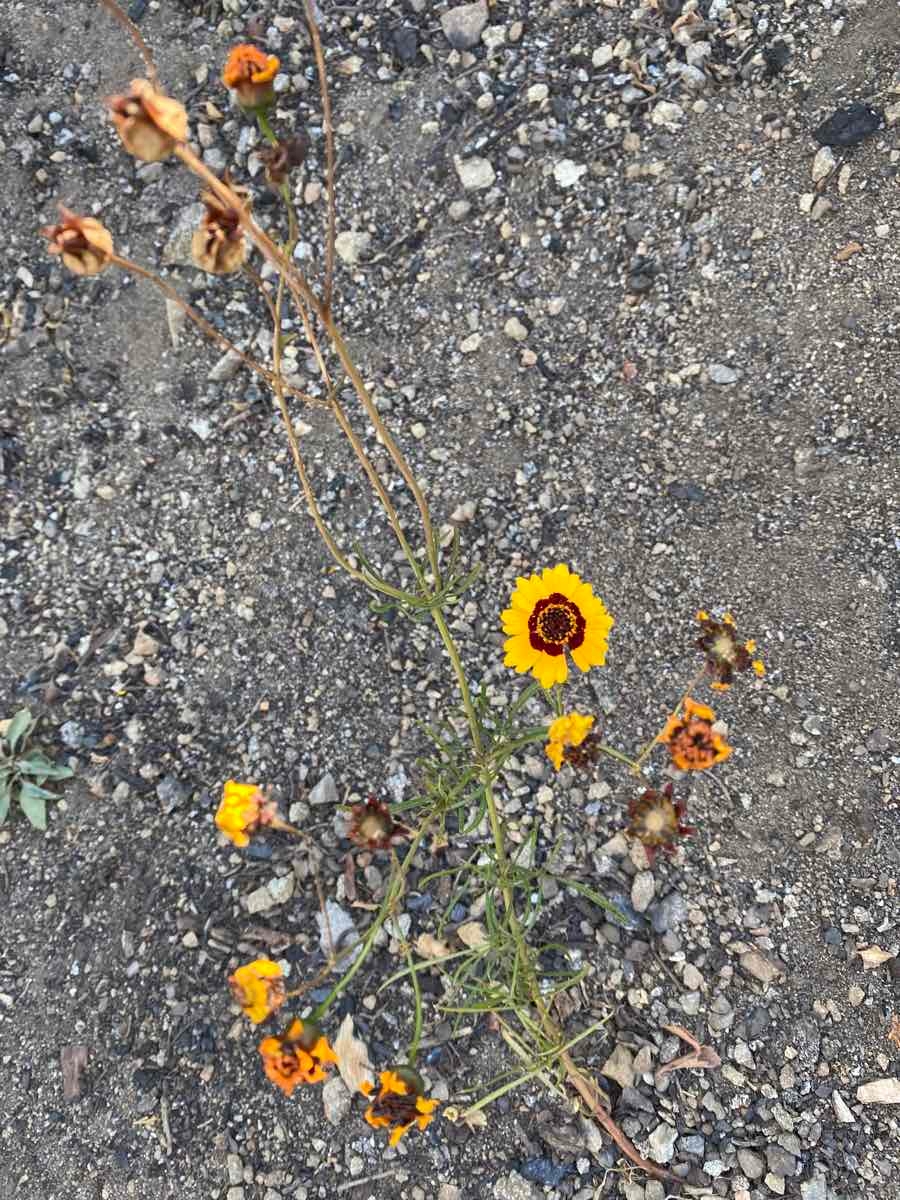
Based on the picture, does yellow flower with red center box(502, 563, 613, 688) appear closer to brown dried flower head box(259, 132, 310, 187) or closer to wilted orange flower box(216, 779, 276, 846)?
wilted orange flower box(216, 779, 276, 846)

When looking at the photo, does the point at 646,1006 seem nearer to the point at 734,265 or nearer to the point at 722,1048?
the point at 722,1048

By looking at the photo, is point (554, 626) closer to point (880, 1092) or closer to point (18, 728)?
point (880, 1092)

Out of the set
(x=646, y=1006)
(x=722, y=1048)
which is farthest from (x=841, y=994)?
(x=646, y=1006)

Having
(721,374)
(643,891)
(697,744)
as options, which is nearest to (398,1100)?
(697,744)

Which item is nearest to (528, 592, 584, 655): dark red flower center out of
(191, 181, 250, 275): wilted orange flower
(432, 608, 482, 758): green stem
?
(432, 608, 482, 758): green stem

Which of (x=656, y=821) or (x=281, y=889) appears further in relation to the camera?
(x=281, y=889)

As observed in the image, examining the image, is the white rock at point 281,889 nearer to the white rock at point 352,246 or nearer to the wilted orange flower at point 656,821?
the wilted orange flower at point 656,821
